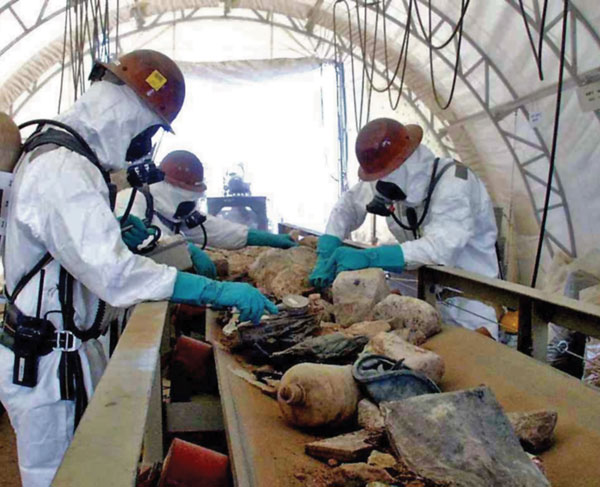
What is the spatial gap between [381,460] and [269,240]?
11.1ft

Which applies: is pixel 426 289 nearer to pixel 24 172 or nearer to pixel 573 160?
pixel 24 172

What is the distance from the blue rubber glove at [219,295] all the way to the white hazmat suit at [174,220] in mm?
1890

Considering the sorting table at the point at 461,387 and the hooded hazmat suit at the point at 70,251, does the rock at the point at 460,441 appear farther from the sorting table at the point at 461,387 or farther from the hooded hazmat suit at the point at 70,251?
the hooded hazmat suit at the point at 70,251

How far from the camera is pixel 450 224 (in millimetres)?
3137

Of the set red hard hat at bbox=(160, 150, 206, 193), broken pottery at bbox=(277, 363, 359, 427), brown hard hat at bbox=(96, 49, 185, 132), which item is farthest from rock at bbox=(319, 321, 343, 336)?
red hard hat at bbox=(160, 150, 206, 193)

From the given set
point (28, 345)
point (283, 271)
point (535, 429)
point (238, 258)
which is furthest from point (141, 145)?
point (238, 258)

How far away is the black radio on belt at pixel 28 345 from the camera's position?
2.03 metres

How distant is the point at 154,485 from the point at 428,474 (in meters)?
1.14

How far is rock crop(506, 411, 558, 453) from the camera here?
1.35m

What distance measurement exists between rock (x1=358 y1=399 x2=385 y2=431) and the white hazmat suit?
2.73 m

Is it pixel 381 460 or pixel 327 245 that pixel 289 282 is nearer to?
pixel 327 245

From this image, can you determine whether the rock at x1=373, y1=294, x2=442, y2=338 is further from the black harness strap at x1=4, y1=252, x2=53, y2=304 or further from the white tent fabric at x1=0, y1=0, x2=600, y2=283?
the white tent fabric at x1=0, y1=0, x2=600, y2=283

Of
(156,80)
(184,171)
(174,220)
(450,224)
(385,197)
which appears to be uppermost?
(156,80)

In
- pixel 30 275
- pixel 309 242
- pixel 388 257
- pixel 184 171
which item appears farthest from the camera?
pixel 309 242
